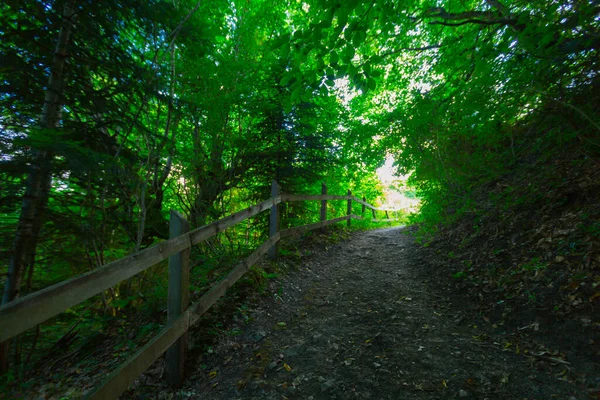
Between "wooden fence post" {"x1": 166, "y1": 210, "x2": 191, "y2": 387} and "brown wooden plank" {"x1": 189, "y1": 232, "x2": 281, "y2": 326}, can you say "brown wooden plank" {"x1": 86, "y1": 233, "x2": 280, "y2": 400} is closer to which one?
"brown wooden plank" {"x1": 189, "y1": 232, "x2": 281, "y2": 326}

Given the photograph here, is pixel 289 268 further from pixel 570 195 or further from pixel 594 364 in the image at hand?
pixel 570 195

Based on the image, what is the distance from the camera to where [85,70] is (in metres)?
3.45

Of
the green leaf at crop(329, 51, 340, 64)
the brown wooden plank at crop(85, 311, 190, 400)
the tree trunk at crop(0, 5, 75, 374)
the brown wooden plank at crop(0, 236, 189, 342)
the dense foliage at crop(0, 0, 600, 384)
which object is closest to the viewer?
the brown wooden plank at crop(0, 236, 189, 342)

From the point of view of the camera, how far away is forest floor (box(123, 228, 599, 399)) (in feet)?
6.91

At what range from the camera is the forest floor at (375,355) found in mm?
2105

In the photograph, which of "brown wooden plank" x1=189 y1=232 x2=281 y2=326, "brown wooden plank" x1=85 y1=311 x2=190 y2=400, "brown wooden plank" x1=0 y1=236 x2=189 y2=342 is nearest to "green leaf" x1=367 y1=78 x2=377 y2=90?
"brown wooden plank" x1=0 y1=236 x2=189 y2=342

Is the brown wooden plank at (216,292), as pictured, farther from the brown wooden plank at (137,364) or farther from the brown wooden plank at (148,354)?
the brown wooden plank at (137,364)

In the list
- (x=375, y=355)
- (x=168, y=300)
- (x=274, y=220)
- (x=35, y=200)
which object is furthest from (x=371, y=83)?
(x=35, y=200)

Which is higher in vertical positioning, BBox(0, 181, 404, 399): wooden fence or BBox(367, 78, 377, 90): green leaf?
BBox(367, 78, 377, 90): green leaf

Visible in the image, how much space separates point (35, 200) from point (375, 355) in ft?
12.8

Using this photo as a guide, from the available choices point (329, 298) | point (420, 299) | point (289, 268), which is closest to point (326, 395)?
point (329, 298)

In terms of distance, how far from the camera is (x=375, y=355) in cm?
257

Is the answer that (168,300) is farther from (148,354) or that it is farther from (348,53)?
(348,53)

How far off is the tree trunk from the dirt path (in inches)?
88.0
